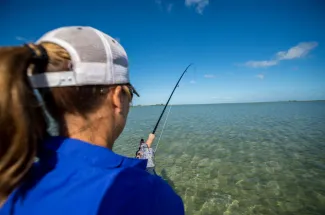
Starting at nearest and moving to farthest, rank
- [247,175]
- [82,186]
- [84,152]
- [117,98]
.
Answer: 1. [82,186]
2. [84,152]
3. [117,98]
4. [247,175]

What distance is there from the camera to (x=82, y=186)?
0.93m

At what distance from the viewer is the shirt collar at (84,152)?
3.51 feet

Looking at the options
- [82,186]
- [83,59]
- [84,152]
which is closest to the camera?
[82,186]

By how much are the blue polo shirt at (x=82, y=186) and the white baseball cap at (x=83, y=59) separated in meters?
0.34

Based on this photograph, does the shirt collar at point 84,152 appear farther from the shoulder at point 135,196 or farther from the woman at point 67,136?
the shoulder at point 135,196

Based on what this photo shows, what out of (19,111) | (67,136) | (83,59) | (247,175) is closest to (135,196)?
(67,136)

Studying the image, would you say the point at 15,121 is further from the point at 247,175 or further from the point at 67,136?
the point at 247,175

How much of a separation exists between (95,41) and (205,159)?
990cm

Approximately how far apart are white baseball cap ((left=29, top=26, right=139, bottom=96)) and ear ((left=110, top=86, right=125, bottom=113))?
0.06m

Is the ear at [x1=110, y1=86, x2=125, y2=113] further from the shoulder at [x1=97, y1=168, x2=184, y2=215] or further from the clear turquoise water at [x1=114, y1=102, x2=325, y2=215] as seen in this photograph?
the clear turquoise water at [x1=114, y1=102, x2=325, y2=215]

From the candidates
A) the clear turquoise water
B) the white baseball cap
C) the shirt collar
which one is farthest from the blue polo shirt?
the clear turquoise water

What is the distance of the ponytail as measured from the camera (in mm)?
938

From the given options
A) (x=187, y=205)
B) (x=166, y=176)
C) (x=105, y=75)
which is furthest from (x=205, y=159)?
(x=105, y=75)

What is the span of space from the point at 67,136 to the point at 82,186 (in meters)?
0.43
